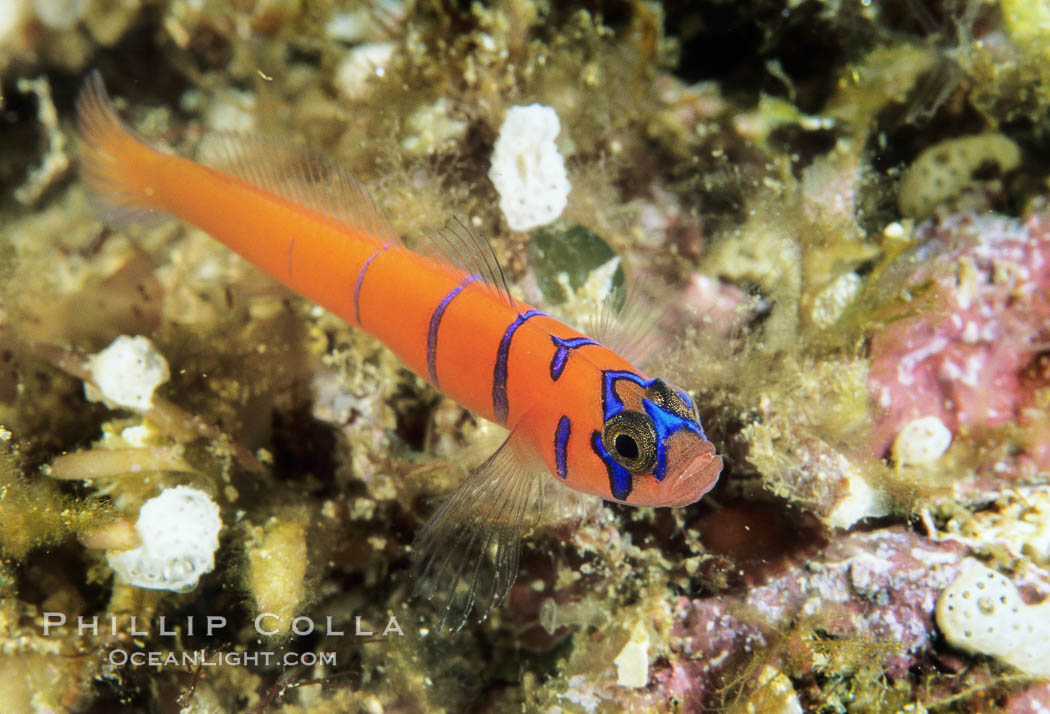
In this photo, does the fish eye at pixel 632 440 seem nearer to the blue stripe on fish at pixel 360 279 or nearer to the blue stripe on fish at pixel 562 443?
the blue stripe on fish at pixel 562 443

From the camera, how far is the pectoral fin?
2447 millimetres

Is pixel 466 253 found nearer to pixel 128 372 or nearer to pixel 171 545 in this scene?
pixel 171 545

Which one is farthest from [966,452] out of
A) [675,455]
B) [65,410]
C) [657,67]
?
[65,410]

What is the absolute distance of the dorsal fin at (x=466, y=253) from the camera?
2453 millimetres

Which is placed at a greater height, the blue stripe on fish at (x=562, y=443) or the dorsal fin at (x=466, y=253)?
the dorsal fin at (x=466, y=253)

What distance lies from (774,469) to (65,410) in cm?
378

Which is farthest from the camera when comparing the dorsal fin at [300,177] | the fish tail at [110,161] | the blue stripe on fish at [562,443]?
the fish tail at [110,161]

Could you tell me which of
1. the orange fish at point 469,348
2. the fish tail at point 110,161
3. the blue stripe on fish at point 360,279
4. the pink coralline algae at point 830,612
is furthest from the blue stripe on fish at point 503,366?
the fish tail at point 110,161

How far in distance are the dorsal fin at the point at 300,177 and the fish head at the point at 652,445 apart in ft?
4.03

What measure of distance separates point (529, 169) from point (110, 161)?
7.25 feet

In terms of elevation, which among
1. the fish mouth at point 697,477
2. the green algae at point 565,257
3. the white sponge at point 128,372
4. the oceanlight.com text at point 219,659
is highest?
the fish mouth at point 697,477

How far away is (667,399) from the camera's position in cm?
209

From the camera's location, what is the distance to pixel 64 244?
5.09m

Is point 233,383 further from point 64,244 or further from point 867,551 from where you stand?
point 867,551
